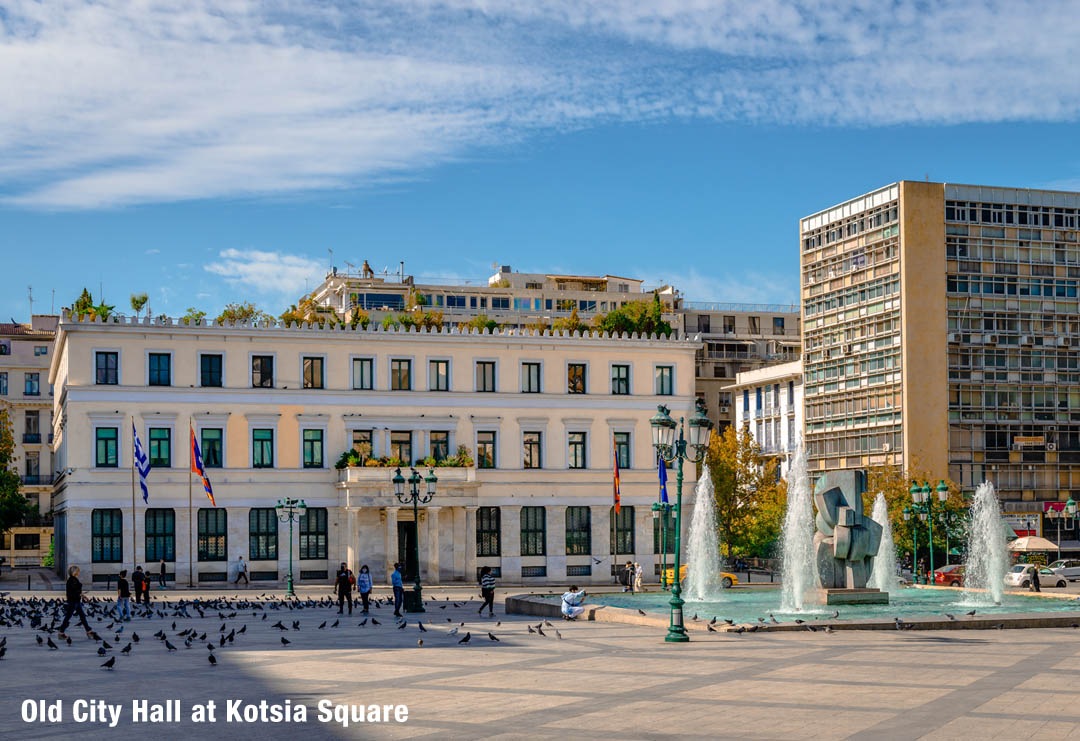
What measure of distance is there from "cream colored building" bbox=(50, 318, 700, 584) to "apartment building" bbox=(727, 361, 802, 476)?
3247cm

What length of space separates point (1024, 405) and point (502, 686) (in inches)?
3026

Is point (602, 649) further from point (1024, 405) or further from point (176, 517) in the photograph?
point (1024, 405)

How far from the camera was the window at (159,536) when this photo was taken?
59.2 m

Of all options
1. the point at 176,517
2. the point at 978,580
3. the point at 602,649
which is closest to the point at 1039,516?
the point at 978,580

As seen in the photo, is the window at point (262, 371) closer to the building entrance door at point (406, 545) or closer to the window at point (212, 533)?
the window at point (212, 533)

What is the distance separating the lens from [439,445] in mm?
64562

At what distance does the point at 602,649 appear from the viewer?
26625mm

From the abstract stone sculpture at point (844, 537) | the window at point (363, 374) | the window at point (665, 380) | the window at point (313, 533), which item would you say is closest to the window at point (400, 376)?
the window at point (363, 374)

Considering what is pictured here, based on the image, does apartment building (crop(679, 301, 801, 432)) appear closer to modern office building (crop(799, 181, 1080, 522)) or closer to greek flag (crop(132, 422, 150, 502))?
modern office building (crop(799, 181, 1080, 522))

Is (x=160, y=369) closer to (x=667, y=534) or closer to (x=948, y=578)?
(x=667, y=534)

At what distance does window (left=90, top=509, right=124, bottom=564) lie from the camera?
58.7 meters

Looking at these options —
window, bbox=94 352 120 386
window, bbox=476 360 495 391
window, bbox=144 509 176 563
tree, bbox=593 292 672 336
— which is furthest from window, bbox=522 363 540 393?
tree, bbox=593 292 672 336

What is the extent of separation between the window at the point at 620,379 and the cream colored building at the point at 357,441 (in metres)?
0.10

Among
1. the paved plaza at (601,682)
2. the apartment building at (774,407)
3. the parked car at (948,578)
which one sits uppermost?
the apartment building at (774,407)
